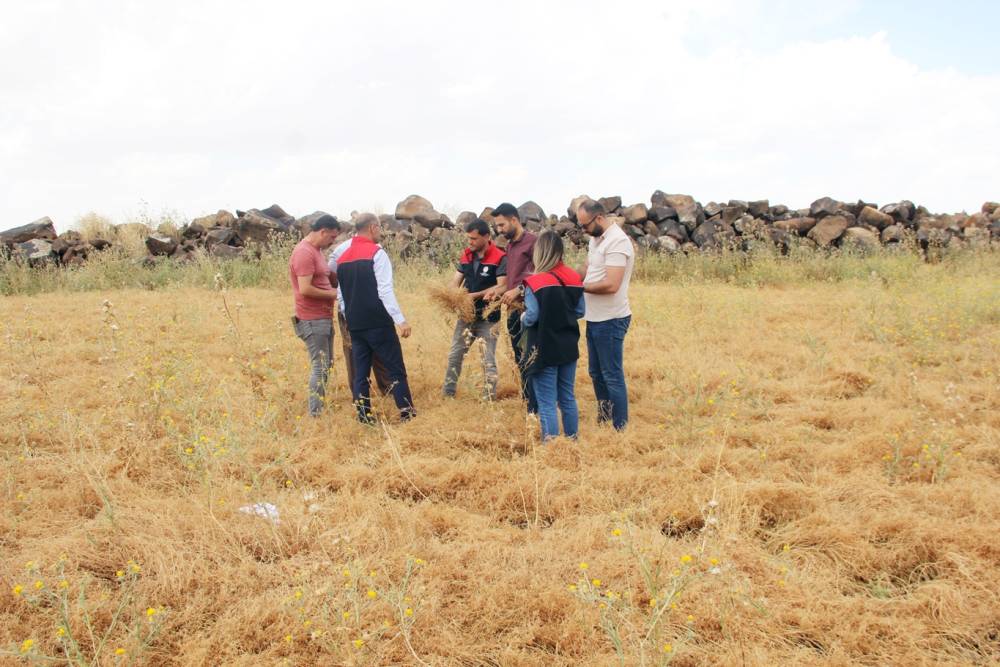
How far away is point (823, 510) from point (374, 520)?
2.54 meters

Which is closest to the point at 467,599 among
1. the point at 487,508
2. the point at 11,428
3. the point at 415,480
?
the point at 487,508

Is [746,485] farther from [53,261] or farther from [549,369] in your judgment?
[53,261]

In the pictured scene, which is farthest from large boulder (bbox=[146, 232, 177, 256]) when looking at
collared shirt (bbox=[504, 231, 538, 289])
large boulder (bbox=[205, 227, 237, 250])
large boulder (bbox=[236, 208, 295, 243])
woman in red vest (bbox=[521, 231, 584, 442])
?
woman in red vest (bbox=[521, 231, 584, 442])

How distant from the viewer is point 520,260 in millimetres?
5457

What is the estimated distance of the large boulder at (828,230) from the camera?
14.5 m

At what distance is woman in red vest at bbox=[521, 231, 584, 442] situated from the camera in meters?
4.62

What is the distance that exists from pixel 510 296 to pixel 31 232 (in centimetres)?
1406

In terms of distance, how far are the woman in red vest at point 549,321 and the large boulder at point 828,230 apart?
463 inches

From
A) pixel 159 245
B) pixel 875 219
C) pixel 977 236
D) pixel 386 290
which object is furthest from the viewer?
pixel 875 219

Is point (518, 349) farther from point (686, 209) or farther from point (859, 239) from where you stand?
point (859, 239)

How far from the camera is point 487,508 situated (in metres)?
3.99

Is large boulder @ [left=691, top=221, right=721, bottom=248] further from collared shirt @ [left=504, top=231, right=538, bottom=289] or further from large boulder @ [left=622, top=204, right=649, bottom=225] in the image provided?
collared shirt @ [left=504, top=231, right=538, bottom=289]

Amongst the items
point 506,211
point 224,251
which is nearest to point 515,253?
point 506,211

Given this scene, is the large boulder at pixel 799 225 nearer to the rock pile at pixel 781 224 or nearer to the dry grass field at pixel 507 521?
the rock pile at pixel 781 224
